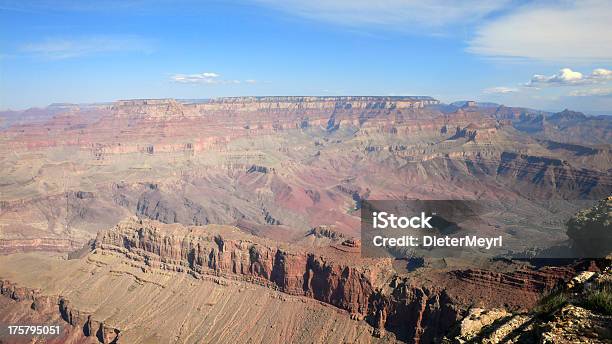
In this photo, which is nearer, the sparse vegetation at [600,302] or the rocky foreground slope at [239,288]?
the sparse vegetation at [600,302]

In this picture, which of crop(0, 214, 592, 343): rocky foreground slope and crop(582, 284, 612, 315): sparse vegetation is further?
crop(0, 214, 592, 343): rocky foreground slope

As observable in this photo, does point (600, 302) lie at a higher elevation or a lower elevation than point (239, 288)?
higher

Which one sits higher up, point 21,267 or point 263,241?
point 263,241

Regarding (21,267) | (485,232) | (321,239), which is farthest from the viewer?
(485,232)

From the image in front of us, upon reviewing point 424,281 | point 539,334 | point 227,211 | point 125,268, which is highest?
point 539,334

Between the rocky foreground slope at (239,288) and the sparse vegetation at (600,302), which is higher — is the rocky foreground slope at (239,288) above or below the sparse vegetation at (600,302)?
below

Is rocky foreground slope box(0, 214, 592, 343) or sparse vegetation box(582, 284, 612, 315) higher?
sparse vegetation box(582, 284, 612, 315)

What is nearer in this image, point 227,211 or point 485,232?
point 485,232

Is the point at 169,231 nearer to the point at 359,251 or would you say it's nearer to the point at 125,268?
the point at 125,268

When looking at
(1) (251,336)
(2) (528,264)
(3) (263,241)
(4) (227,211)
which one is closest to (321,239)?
(3) (263,241)

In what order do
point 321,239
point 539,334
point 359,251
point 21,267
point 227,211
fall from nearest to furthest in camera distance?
point 539,334 → point 359,251 → point 21,267 → point 321,239 → point 227,211

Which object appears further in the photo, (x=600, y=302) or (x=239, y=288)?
(x=239, y=288)
